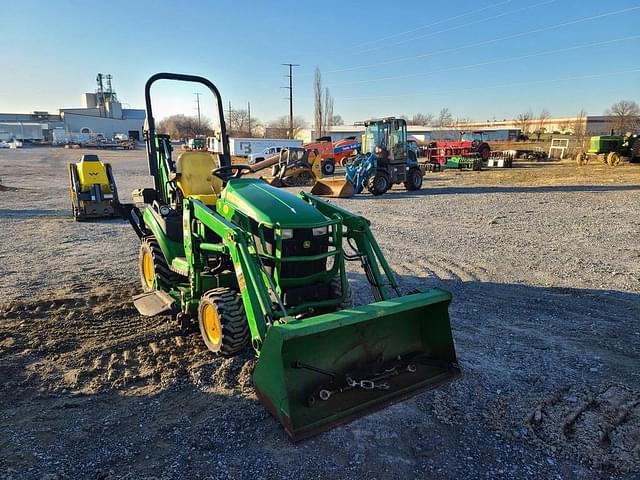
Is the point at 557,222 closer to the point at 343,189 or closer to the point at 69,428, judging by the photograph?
the point at 343,189

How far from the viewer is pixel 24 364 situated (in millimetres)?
4113

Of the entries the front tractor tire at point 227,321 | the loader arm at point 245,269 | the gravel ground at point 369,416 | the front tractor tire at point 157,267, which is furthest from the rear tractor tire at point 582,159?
the front tractor tire at point 227,321

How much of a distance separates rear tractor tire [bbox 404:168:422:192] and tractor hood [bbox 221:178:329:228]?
14.2 meters

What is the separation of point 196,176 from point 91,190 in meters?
7.72

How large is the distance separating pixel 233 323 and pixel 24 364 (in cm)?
194

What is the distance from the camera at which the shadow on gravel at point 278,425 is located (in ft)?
9.24

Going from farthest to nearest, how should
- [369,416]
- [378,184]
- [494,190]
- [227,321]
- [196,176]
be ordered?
1. [494,190]
2. [378,184]
3. [196,176]
4. [227,321]
5. [369,416]

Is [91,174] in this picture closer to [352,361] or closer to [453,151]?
[352,361]

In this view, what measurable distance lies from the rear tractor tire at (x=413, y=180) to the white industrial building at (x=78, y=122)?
7466 centimetres

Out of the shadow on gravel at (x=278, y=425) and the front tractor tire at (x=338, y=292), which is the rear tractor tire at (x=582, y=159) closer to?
the shadow on gravel at (x=278, y=425)

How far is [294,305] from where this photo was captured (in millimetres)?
3928

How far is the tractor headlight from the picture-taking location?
396 cm

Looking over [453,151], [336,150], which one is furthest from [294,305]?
[453,151]

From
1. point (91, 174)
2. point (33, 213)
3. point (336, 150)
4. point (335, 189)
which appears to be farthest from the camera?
point (336, 150)
